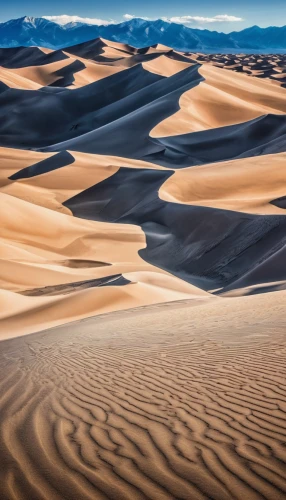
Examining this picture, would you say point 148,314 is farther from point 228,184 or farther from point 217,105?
point 217,105

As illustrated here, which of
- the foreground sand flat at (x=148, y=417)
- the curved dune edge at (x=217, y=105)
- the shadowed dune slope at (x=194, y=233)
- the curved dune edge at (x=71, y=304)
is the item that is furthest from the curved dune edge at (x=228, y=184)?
the foreground sand flat at (x=148, y=417)

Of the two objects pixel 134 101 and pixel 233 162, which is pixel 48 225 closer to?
pixel 233 162

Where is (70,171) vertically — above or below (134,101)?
below

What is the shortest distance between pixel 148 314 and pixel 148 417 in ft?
19.9

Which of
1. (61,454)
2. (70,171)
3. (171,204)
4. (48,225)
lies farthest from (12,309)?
(70,171)

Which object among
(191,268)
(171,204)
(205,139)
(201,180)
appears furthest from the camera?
(205,139)

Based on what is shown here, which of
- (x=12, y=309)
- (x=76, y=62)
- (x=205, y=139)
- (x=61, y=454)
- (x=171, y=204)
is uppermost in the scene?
(x=76, y=62)

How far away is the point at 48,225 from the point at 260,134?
70.8 feet

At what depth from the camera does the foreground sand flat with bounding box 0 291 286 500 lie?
3.00 meters

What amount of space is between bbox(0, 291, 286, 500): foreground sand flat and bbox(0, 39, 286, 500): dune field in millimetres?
14

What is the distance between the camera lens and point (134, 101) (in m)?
51.2

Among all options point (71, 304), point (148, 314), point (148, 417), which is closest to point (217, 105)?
point (71, 304)

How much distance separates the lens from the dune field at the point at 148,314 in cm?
324

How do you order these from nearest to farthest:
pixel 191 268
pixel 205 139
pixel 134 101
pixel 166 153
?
pixel 191 268
pixel 166 153
pixel 205 139
pixel 134 101
